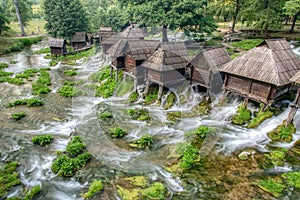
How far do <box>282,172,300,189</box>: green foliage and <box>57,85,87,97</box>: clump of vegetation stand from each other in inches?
838

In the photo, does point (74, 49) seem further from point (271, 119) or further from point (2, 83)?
point (271, 119)

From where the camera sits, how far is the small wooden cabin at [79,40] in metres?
47.8

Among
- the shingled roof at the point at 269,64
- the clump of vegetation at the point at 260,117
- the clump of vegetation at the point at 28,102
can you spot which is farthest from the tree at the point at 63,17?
the clump of vegetation at the point at 260,117

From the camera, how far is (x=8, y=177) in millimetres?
12578

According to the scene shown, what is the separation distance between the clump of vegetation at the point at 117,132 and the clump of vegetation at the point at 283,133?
35.4ft

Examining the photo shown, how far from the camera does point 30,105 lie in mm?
22266

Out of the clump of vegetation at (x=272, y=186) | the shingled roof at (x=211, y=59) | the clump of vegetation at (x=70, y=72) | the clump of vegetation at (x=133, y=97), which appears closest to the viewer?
the clump of vegetation at (x=272, y=186)

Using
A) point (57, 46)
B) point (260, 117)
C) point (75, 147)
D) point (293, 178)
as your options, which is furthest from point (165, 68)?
point (57, 46)

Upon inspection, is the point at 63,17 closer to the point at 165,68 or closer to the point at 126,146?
the point at 165,68

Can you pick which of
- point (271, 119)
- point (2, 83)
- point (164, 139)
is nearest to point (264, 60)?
point (271, 119)

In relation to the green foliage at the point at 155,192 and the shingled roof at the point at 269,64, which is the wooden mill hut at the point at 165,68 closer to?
the shingled roof at the point at 269,64

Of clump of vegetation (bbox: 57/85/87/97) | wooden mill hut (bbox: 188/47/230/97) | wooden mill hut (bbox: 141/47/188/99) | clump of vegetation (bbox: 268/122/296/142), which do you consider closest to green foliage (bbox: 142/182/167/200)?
clump of vegetation (bbox: 268/122/296/142)

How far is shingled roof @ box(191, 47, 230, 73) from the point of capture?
18578 mm

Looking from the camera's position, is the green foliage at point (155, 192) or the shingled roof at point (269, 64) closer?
the green foliage at point (155, 192)
